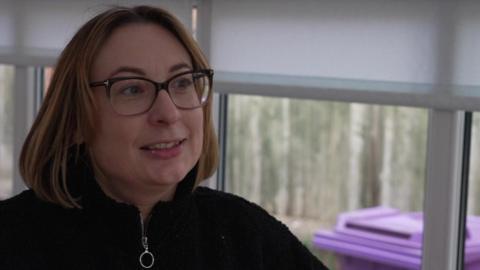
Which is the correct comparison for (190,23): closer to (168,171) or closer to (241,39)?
(241,39)

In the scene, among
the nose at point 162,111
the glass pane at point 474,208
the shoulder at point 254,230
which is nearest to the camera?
the nose at point 162,111

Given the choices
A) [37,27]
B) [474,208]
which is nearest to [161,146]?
[474,208]

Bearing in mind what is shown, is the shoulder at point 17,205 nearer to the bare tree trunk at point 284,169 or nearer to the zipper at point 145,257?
the zipper at point 145,257

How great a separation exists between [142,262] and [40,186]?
255 millimetres

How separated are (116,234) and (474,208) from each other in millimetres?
1185

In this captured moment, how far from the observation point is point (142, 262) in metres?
1.43

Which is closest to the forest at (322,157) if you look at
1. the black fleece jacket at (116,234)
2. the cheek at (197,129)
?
the black fleece jacket at (116,234)

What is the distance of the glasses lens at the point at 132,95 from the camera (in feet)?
4.60

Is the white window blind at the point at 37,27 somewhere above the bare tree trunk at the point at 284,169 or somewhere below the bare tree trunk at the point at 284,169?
above

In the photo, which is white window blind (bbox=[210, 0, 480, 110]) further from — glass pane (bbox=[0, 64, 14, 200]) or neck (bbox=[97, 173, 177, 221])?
glass pane (bbox=[0, 64, 14, 200])

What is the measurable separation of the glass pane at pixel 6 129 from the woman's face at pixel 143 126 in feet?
6.61

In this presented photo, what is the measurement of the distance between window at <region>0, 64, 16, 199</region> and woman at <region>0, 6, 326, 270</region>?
1.93 m

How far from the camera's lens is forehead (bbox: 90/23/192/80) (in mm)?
1411

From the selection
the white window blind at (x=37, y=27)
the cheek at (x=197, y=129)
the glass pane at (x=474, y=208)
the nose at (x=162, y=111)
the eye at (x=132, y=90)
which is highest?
the white window blind at (x=37, y=27)
